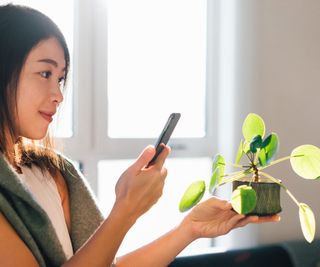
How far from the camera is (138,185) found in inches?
37.0

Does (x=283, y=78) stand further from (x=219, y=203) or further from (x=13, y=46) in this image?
(x=13, y=46)

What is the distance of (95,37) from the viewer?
6.14ft

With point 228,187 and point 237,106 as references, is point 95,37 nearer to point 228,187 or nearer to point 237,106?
point 237,106

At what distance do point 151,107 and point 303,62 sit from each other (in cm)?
70

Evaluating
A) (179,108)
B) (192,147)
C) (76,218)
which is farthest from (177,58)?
(76,218)

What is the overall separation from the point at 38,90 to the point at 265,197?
511 mm

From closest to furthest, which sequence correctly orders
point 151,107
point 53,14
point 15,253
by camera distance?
point 15,253
point 53,14
point 151,107

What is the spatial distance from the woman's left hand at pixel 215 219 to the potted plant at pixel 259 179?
0.03 metres

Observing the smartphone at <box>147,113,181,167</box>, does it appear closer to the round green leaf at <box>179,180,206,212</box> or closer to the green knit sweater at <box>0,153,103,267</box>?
the round green leaf at <box>179,180,206,212</box>

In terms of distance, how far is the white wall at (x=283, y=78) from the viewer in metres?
2.00

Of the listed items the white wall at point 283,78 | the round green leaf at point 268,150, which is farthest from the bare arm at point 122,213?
the white wall at point 283,78

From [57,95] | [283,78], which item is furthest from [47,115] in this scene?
[283,78]

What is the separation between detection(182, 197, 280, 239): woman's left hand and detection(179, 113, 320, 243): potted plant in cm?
3

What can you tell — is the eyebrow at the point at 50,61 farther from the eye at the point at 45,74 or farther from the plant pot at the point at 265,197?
the plant pot at the point at 265,197
